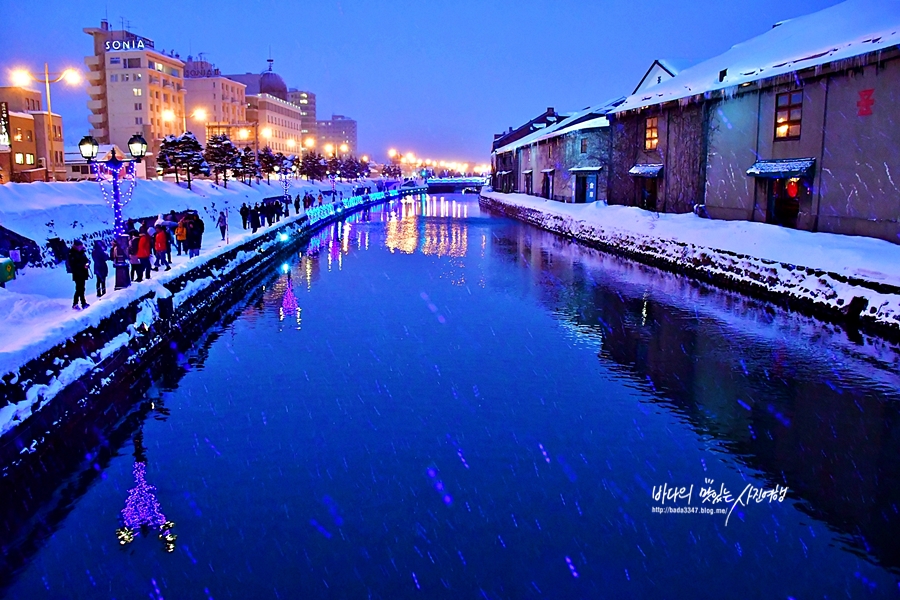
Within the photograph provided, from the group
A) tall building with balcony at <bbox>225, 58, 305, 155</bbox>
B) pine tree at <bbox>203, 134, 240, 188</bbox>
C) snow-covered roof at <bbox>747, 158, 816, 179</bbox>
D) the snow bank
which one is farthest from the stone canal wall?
tall building with balcony at <bbox>225, 58, 305, 155</bbox>

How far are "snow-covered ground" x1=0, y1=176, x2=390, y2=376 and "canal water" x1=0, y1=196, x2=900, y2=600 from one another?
1.57 meters

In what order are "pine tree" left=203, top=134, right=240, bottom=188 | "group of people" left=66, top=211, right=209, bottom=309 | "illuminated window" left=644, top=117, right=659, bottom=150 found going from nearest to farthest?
"group of people" left=66, top=211, right=209, bottom=309, "illuminated window" left=644, top=117, right=659, bottom=150, "pine tree" left=203, top=134, right=240, bottom=188

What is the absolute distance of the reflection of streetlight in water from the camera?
7797mm

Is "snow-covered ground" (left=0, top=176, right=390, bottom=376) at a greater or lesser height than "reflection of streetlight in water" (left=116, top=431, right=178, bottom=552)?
greater

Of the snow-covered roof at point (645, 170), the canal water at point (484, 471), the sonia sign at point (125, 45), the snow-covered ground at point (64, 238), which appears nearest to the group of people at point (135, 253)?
the snow-covered ground at point (64, 238)

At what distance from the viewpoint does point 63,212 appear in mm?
25531

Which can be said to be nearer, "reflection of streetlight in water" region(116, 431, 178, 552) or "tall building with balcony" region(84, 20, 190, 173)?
"reflection of streetlight in water" region(116, 431, 178, 552)

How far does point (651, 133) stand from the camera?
37719 mm

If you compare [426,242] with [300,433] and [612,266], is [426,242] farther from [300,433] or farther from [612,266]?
[300,433]

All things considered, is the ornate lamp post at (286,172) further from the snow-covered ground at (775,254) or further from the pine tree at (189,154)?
the snow-covered ground at (775,254)

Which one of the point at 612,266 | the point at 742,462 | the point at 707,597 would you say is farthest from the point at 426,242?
the point at 707,597

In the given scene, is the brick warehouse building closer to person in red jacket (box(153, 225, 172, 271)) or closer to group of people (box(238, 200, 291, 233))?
group of people (box(238, 200, 291, 233))

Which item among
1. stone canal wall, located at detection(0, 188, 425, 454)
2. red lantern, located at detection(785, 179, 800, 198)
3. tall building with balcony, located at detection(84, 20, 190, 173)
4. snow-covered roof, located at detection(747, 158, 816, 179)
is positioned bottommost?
stone canal wall, located at detection(0, 188, 425, 454)

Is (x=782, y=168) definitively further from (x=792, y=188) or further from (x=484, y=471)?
(x=484, y=471)
